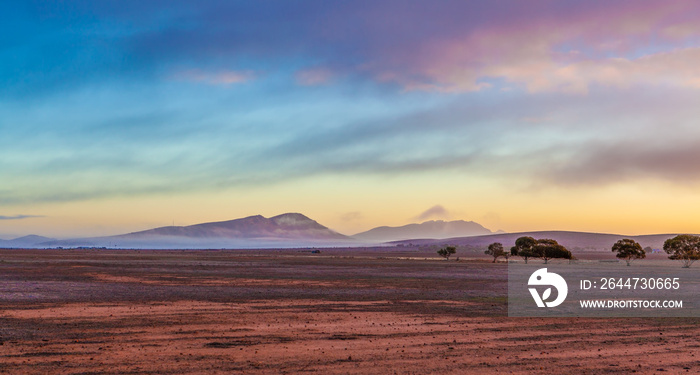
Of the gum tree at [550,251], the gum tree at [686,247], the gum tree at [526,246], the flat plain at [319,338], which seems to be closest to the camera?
the flat plain at [319,338]

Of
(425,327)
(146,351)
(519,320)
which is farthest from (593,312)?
(146,351)

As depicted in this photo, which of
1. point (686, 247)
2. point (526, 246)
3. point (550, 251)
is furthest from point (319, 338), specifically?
point (686, 247)

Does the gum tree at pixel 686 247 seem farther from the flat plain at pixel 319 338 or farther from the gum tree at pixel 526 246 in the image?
the flat plain at pixel 319 338

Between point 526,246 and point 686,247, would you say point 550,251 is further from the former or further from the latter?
point 686,247

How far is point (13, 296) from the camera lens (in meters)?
30.3

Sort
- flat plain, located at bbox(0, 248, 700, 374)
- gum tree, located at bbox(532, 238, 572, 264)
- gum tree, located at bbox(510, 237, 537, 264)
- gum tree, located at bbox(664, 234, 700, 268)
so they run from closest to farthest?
flat plain, located at bbox(0, 248, 700, 374) → gum tree, located at bbox(664, 234, 700, 268) → gum tree, located at bbox(532, 238, 572, 264) → gum tree, located at bbox(510, 237, 537, 264)

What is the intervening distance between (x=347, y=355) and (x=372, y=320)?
6.99 meters

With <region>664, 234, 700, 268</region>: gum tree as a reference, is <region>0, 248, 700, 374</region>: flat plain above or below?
below

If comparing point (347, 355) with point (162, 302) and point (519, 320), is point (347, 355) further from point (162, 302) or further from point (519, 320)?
point (162, 302)

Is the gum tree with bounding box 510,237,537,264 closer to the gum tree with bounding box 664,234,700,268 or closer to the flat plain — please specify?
the gum tree with bounding box 664,234,700,268

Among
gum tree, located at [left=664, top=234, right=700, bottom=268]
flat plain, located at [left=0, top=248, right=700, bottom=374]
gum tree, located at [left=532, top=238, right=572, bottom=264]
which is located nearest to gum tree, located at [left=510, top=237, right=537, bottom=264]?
gum tree, located at [left=532, top=238, right=572, bottom=264]

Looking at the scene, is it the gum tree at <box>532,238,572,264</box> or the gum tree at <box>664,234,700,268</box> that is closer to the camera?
the gum tree at <box>664,234,700,268</box>

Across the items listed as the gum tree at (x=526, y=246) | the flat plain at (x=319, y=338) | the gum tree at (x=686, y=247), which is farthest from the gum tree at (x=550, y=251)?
the flat plain at (x=319, y=338)

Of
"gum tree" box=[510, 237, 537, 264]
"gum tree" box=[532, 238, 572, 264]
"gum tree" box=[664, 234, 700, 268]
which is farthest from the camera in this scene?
"gum tree" box=[510, 237, 537, 264]
